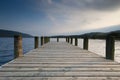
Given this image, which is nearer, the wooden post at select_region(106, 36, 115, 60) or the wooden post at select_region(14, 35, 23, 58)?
the wooden post at select_region(106, 36, 115, 60)

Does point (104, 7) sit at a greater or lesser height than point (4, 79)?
greater

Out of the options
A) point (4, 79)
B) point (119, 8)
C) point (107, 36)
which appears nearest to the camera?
point (4, 79)

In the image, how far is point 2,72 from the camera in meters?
3.30

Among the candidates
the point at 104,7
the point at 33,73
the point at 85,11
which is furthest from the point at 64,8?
the point at 33,73

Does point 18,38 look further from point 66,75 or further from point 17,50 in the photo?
point 66,75

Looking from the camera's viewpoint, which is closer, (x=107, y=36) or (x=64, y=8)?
(x=107, y=36)

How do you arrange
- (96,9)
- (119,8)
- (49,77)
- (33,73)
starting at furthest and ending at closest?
(96,9) < (119,8) < (33,73) < (49,77)

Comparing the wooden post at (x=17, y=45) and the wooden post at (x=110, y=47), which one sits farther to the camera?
the wooden post at (x=17, y=45)

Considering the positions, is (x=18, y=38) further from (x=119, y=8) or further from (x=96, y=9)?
(x=96, y=9)

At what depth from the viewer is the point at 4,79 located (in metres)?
2.85

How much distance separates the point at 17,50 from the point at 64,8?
1183 cm

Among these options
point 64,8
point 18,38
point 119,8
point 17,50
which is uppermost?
point 64,8

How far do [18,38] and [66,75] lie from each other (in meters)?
2.93

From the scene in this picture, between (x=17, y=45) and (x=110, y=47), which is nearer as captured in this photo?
(x=110, y=47)
